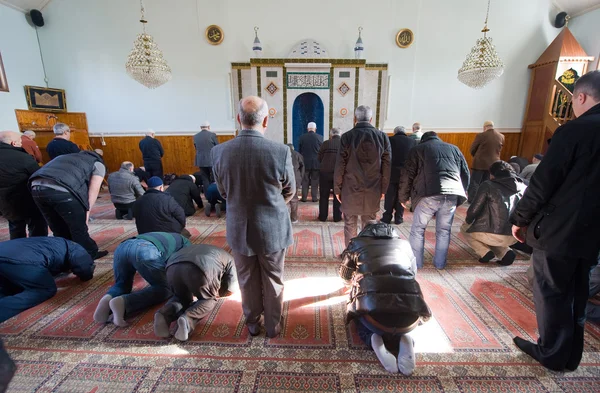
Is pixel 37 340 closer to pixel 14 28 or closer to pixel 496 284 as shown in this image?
pixel 496 284

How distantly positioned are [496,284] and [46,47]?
10434 mm

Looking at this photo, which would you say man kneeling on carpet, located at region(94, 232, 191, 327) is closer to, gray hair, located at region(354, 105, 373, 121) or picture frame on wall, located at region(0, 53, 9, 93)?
gray hair, located at region(354, 105, 373, 121)

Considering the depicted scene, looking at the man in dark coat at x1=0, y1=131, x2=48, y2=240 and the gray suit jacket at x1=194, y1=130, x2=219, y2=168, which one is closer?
the man in dark coat at x1=0, y1=131, x2=48, y2=240

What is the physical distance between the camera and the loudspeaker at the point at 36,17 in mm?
6637

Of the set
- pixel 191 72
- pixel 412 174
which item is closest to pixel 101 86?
pixel 191 72

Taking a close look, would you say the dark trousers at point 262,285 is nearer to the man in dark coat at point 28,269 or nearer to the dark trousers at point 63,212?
the man in dark coat at point 28,269

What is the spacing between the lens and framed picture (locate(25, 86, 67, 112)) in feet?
21.1

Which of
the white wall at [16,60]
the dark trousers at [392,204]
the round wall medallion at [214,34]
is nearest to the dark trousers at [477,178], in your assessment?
the dark trousers at [392,204]

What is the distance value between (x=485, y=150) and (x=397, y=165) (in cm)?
180

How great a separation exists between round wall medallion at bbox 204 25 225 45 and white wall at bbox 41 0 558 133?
0.39ft

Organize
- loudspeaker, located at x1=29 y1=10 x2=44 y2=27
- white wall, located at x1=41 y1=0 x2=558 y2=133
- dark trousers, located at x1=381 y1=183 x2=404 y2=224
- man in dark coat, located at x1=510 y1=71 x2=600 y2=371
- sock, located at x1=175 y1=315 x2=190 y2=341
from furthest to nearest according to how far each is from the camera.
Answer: white wall, located at x1=41 y1=0 x2=558 y2=133 < loudspeaker, located at x1=29 y1=10 x2=44 y2=27 < dark trousers, located at x1=381 y1=183 x2=404 y2=224 < sock, located at x1=175 y1=315 x2=190 y2=341 < man in dark coat, located at x1=510 y1=71 x2=600 y2=371

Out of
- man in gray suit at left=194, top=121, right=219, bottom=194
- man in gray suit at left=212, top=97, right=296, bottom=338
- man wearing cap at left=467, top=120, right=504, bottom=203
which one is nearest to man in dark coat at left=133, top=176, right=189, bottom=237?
man in gray suit at left=212, top=97, right=296, bottom=338

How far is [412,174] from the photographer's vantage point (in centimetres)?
267

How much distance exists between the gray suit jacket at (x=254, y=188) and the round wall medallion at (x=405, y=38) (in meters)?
6.98
